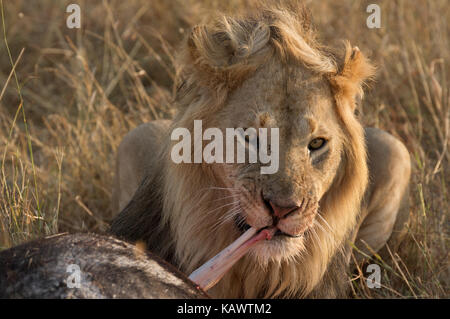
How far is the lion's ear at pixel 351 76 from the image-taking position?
3.38 meters

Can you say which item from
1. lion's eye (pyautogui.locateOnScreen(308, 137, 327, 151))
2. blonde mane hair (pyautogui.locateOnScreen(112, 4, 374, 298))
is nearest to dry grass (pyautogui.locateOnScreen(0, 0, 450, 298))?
blonde mane hair (pyautogui.locateOnScreen(112, 4, 374, 298))

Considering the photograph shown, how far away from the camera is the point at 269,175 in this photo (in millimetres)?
3000

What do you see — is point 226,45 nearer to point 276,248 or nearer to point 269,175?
point 269,175

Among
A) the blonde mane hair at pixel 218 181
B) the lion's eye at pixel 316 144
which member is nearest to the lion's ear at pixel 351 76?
the blonde mane hair at pixel 218 181

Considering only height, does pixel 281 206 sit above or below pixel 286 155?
below

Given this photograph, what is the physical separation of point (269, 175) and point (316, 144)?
0.32 metres

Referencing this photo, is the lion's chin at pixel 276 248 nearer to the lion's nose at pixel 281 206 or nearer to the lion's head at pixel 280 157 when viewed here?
the lion's head at pixel 280 157

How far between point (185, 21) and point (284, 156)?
A: 4330 millimetres

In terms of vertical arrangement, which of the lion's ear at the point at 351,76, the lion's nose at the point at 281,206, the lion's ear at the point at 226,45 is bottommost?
the lion's nose at the point at 281,206

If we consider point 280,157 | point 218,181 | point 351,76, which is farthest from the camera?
point 351,76

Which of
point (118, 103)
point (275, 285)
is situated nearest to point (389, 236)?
point (275, 285)

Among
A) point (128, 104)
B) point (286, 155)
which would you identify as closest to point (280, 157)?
point (286, 155)

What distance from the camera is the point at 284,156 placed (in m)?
3.04

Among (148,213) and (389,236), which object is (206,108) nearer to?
(148,213)
